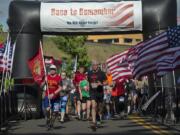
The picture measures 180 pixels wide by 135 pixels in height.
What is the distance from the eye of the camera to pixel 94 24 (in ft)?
78.6

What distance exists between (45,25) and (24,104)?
3.76 metres

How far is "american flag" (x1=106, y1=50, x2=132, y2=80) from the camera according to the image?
75.0 ft

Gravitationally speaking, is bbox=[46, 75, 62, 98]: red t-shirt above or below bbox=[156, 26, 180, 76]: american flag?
below

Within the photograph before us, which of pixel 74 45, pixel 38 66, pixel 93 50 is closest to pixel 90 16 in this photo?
pixel 38 66

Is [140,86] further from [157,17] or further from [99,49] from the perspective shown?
[99,49]

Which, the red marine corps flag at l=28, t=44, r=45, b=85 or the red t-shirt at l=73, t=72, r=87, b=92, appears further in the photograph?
the red t-shirt at l=73, t=72, r=87, b=92

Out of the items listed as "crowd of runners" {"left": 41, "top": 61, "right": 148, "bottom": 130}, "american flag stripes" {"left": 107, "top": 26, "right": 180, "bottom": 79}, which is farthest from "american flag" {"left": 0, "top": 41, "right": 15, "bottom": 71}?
"american flag stripes" {"left": 107, "top": 26, "right": 180, "bottom": 79}

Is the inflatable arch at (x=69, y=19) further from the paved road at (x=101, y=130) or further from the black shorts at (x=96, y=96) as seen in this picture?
the black shorts at (x=96, y=96)

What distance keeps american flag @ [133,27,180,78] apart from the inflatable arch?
444cm

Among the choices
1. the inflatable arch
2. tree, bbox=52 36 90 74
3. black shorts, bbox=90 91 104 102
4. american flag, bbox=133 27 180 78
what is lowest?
black shorts, bbox=90 91 104 102

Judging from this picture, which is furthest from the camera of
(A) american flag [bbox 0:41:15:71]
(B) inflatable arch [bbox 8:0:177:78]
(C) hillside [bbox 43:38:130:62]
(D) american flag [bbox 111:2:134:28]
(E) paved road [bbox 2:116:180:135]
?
(C) hillside [bbox 43:38:130:62]

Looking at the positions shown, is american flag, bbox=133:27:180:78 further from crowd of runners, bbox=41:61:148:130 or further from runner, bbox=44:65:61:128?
runner, bbox=44:65:61:128

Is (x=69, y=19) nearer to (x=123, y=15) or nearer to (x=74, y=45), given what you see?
(x=123, y=15)

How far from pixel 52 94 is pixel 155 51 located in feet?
10.7
